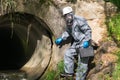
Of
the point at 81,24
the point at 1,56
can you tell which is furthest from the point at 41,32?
the point at 1,56

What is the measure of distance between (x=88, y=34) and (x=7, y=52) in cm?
577

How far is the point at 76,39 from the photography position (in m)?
8.55

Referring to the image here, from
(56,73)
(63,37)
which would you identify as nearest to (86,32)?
(63,37)

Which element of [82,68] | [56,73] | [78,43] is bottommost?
[56,73]

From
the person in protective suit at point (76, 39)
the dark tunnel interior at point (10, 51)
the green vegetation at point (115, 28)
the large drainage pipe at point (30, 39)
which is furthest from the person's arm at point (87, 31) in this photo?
the dark tunnel interior at point (10, 51)

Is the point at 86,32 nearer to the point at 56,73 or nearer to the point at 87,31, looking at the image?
the point at 87,31

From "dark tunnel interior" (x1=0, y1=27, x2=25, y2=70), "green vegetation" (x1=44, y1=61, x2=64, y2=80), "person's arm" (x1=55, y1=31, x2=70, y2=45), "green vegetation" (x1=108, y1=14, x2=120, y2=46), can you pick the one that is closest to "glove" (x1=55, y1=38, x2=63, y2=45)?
"person's arm" (x1=55, y1=31, x2=70, y2=45)

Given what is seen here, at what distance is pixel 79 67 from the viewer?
27.8 feet

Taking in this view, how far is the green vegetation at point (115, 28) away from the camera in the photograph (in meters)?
8.97

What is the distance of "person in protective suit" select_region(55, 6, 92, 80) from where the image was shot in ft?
27.4

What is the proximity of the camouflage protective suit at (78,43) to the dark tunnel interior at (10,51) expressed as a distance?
2.51 meters

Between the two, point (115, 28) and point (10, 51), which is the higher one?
point (115, 28)

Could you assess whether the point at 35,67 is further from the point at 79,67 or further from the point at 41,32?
the point at 79,67

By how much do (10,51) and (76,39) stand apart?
531 cm
